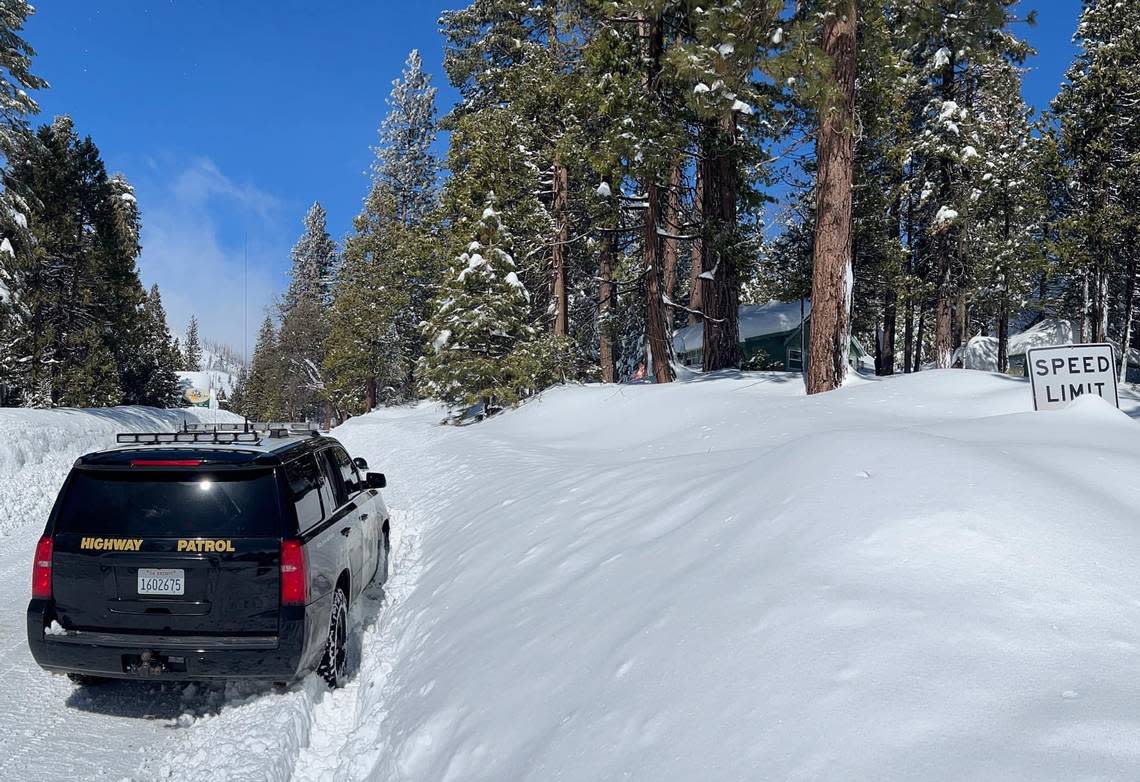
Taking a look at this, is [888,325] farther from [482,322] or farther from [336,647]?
[336,647]

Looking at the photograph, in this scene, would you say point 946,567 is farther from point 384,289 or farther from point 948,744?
point 384,289

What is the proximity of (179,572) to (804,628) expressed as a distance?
3.86 meters

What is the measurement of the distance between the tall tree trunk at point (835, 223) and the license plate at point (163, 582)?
1049 centimetres

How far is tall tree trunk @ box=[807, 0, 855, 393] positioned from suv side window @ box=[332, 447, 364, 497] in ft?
27.6

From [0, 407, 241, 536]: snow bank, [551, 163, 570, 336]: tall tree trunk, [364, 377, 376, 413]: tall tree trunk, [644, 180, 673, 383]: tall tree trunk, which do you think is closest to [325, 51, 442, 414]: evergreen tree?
[364, 377, 376, 413]: tall tree trunk

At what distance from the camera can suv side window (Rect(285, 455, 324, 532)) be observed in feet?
16.3

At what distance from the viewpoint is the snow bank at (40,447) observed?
13477 mm

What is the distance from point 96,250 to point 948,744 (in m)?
35.6

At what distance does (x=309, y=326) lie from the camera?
58.3m

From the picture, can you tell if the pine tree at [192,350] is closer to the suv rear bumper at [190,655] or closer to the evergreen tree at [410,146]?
the evergreen tree at [410,146]

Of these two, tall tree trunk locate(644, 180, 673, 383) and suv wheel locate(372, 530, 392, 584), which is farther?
tall tree trunk locate(644, 180, 673, 383)

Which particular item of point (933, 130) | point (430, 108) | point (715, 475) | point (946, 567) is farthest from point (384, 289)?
point (946, 567)

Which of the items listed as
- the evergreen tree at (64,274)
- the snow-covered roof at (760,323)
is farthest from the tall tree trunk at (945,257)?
the evergreen tree at (64,274)

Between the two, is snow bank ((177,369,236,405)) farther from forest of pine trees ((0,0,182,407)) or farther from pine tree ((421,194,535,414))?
pine tree ((421,194,535,414))
